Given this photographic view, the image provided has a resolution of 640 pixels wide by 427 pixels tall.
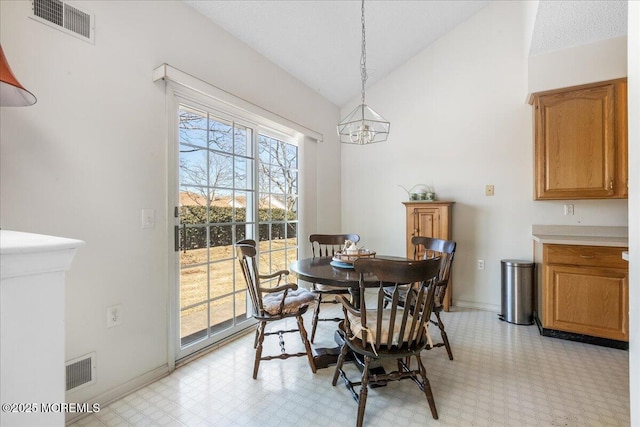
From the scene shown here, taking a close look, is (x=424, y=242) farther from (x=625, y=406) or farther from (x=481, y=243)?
(x=625, y=406)

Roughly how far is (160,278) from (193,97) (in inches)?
52.6

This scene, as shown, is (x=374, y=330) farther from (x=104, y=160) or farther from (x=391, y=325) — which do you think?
(x=104, y=160)

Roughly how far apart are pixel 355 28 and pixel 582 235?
3004 mm

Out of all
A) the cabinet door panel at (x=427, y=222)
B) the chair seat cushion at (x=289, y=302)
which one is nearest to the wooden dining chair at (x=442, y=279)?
the chair seat cushion at (x=289, y=302)

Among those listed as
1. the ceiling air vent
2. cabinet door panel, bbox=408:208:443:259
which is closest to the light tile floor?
cabinet door panel, bbox=408:208:443:259

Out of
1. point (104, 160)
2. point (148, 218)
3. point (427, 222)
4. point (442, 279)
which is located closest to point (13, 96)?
point (104, 160)

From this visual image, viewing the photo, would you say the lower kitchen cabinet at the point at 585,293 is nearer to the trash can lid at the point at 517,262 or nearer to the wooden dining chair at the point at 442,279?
the trash can lid at the point at 517,262

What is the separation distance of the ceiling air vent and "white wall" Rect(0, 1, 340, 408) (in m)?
0.03

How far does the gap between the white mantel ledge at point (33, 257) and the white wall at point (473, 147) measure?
3658 millimetres

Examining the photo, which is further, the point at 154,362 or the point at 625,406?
the point at 154,362

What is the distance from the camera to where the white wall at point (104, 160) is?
1.46 m

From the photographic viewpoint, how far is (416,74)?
3.85 metres

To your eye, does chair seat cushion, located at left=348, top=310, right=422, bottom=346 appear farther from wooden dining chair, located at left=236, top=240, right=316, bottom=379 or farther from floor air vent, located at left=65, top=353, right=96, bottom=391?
floor air vent, located at left=65, top=353, right=96, bottom=391

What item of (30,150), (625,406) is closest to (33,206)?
(30,150)
